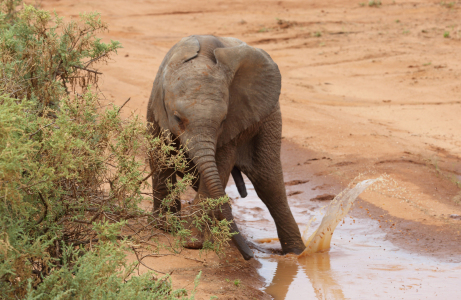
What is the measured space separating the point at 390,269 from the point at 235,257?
154cm

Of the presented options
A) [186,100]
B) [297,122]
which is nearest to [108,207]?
[186,100]

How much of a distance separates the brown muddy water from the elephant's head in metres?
0.66

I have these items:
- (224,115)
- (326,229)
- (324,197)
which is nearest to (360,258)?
(326,229)

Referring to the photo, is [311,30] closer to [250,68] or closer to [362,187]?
[362,187]

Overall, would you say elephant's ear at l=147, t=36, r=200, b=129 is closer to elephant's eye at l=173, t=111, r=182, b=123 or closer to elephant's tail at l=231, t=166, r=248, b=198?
elephant's eye at l=173, t=111, r=182, b=123

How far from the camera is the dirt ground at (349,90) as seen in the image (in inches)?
261

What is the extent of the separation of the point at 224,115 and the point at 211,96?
0.71ft

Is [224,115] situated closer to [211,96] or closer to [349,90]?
[211,96]

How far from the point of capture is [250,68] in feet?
17.4

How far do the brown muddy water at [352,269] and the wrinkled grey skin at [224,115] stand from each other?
41 centimetres

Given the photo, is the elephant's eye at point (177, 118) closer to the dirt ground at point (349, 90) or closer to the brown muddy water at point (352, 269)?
the dirt ground at point (349, 90)

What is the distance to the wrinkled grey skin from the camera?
183 inches

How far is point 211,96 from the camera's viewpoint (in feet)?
15.6

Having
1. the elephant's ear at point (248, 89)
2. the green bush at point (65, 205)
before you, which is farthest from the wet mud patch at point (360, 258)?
the green bush at point (65, 205)
